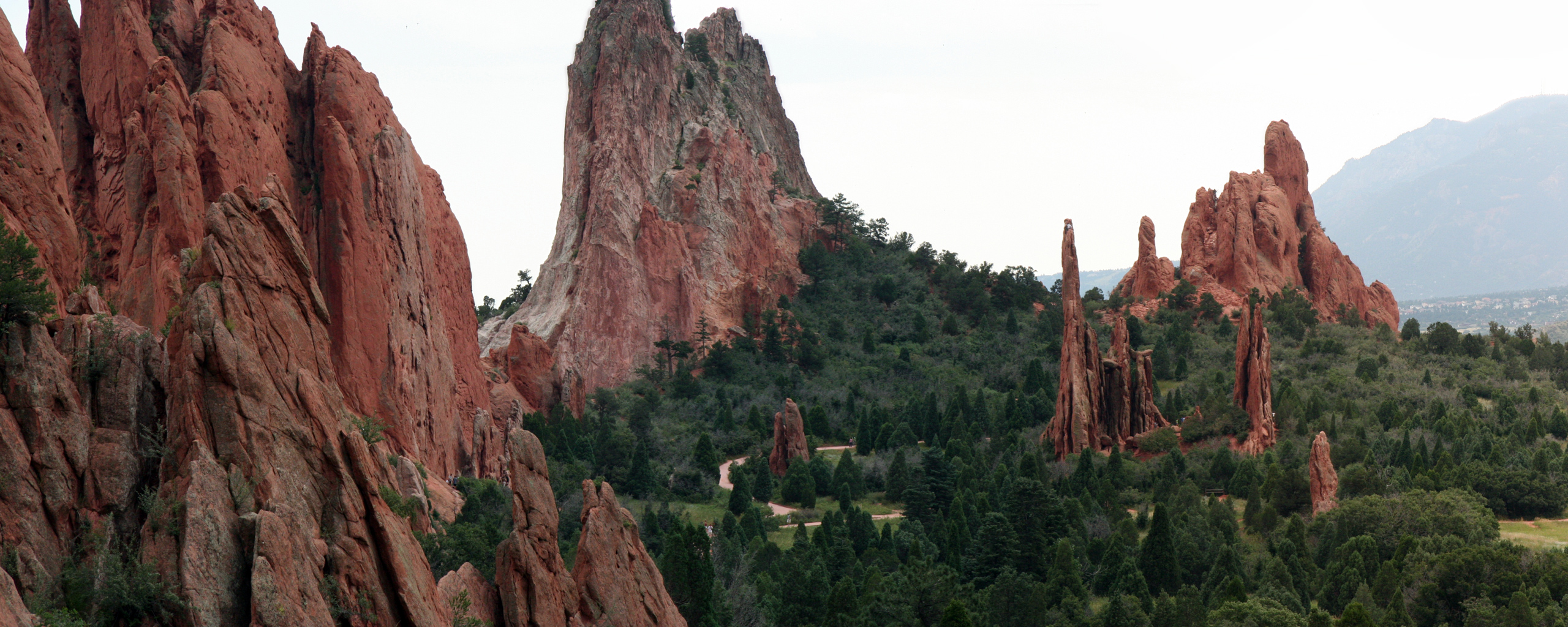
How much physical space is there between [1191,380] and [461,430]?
4765 centimetres

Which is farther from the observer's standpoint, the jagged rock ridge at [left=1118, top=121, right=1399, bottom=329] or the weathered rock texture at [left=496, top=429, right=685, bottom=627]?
the jagged rock ridge at [left=1118, top=121, right=1399, bottom=329]

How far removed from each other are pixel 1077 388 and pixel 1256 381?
8.95 m

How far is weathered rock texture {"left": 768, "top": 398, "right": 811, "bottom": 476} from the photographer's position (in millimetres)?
65562

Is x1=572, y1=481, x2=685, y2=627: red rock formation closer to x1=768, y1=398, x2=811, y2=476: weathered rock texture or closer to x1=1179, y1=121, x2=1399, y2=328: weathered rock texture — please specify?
x1=768, y1=398, x2=811, y2=476: weathered rock texture

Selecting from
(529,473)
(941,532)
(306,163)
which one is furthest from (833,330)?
(529,473)

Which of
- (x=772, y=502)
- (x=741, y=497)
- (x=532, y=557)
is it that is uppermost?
(x=532, y=557)

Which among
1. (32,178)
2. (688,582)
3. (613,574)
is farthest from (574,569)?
(32,178)

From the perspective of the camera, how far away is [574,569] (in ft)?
81.5

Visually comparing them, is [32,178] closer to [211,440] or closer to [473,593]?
[211,440]

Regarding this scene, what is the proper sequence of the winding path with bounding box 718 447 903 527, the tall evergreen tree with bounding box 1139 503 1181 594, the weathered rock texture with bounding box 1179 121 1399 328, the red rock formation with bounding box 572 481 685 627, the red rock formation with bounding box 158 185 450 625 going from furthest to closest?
the weathered rock texture with bounding box 1179 121 1399 328
the winding path with bounding box 718 447 903 527
the tall evergreen tree with bounding box 1139 503 1181 594
the red rock formation with bounding box 572 481 685 627
the red rock formation with bounding box 158 185 450 625

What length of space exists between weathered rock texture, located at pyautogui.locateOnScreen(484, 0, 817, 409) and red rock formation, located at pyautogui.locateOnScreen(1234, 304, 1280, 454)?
42146 mm

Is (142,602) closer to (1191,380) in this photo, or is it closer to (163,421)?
(163,421)

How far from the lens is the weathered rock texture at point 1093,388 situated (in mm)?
60094

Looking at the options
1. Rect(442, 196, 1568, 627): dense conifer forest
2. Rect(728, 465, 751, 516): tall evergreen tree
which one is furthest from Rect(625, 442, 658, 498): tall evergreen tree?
Rect(728, 465, 751, 516): tall evergreen tree
